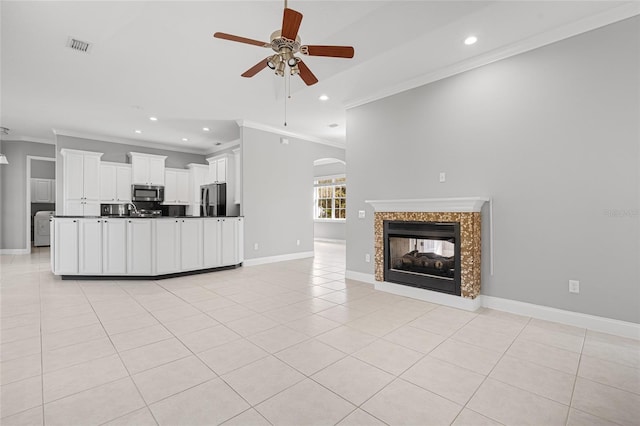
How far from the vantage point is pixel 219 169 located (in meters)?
6.93

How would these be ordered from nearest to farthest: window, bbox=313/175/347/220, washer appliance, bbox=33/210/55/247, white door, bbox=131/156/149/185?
white door, bbox=131/156/149/185 → washer appliance, bbox=33/210/55/247 → window, bbox=313/175/347/220

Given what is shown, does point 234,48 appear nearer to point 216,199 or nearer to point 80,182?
point 216,199

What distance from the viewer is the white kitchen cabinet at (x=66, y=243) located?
468 cm

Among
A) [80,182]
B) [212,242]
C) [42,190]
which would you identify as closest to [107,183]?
[80,182]

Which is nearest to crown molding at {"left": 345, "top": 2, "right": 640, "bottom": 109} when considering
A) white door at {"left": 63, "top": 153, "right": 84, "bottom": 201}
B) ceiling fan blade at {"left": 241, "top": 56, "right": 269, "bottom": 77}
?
ceiling fan blade at {"left": 241, "top": 56, "right": 269, "bottom": 77}

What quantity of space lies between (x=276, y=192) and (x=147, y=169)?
3.73 m

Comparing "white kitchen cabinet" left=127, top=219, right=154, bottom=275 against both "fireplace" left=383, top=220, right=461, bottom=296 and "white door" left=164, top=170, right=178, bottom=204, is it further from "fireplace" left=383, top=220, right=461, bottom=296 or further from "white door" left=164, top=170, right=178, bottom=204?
"fireplace" left=383, top=220, right=461, bottom=296

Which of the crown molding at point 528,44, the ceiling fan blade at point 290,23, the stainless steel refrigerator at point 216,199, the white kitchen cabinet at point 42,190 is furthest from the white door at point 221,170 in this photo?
the white kitchen cabinet at point 42,190

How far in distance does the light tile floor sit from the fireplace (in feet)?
1.11

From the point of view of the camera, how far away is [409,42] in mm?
3146

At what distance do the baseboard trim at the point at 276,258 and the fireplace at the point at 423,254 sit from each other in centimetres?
304

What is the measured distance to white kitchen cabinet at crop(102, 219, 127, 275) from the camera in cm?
475

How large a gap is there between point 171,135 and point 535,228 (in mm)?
7635

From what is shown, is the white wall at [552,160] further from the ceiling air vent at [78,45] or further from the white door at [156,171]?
the white door at [156,171]
